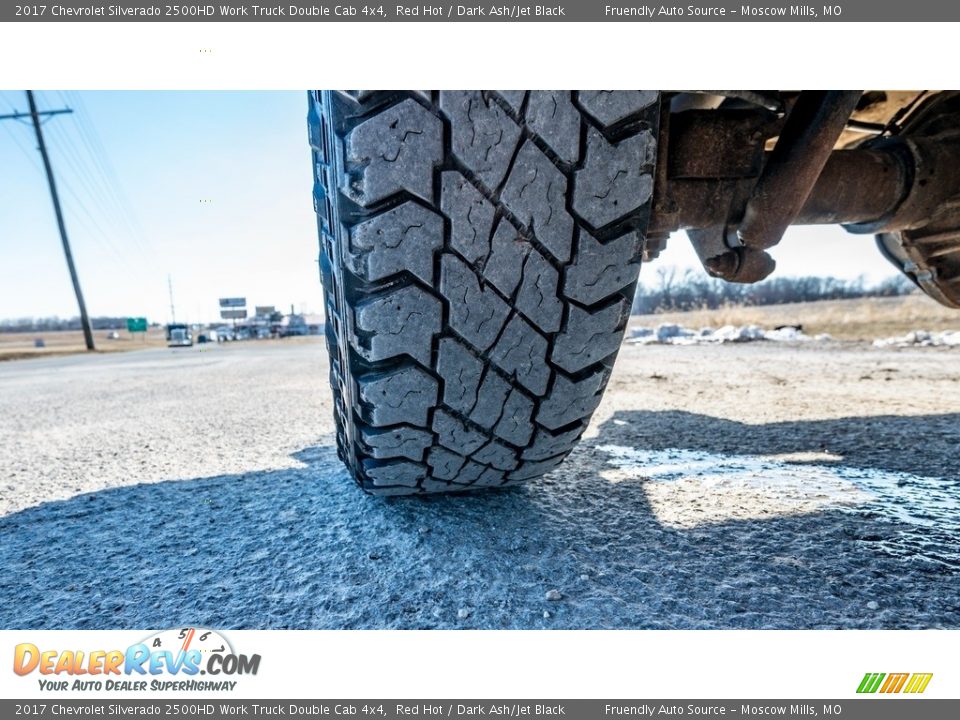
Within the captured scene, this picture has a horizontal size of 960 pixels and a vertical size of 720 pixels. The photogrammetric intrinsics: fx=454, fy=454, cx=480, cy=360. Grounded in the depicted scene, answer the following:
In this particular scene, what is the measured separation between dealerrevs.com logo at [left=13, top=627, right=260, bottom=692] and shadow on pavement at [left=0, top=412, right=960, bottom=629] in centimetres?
6

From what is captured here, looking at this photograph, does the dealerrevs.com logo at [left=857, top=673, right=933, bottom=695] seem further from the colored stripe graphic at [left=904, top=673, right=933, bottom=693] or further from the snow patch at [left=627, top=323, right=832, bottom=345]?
the snow patch at [left=627, top=323, right=832, bottom=345]

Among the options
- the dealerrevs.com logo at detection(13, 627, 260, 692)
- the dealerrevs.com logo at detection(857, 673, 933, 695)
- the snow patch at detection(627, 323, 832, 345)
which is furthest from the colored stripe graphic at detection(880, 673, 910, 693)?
the snow patch at detection(627, 323, 832, 345)

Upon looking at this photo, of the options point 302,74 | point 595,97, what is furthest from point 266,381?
point 595,97

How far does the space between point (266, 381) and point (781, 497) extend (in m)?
3.55

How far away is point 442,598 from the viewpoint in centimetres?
69

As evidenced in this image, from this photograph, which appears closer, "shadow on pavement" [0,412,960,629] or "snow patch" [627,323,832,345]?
"shadow on pavement" [0,412,960,629]

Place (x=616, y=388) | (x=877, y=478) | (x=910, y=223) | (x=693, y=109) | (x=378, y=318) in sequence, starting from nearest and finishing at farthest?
(x=378, y=318) → (x=693, y=109) → (x=877, y=478) → (x=910, y=223) → (x=616, y=388)

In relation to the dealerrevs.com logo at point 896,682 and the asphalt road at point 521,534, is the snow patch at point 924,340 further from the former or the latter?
the dealerrevs.com logo at point 896,682

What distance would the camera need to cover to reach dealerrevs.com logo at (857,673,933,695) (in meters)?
0.56

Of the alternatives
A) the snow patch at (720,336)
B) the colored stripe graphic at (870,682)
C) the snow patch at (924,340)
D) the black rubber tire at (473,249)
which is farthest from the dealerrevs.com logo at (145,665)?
the snow patch at (720,336)

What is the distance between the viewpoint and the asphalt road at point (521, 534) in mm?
662

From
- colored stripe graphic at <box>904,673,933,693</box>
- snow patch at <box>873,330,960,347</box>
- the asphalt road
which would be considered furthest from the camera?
snow patch at <box>873,330,960,347</box>

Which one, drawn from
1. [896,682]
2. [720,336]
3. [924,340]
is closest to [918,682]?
[896,682]

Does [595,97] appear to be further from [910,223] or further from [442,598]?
[910,223]
